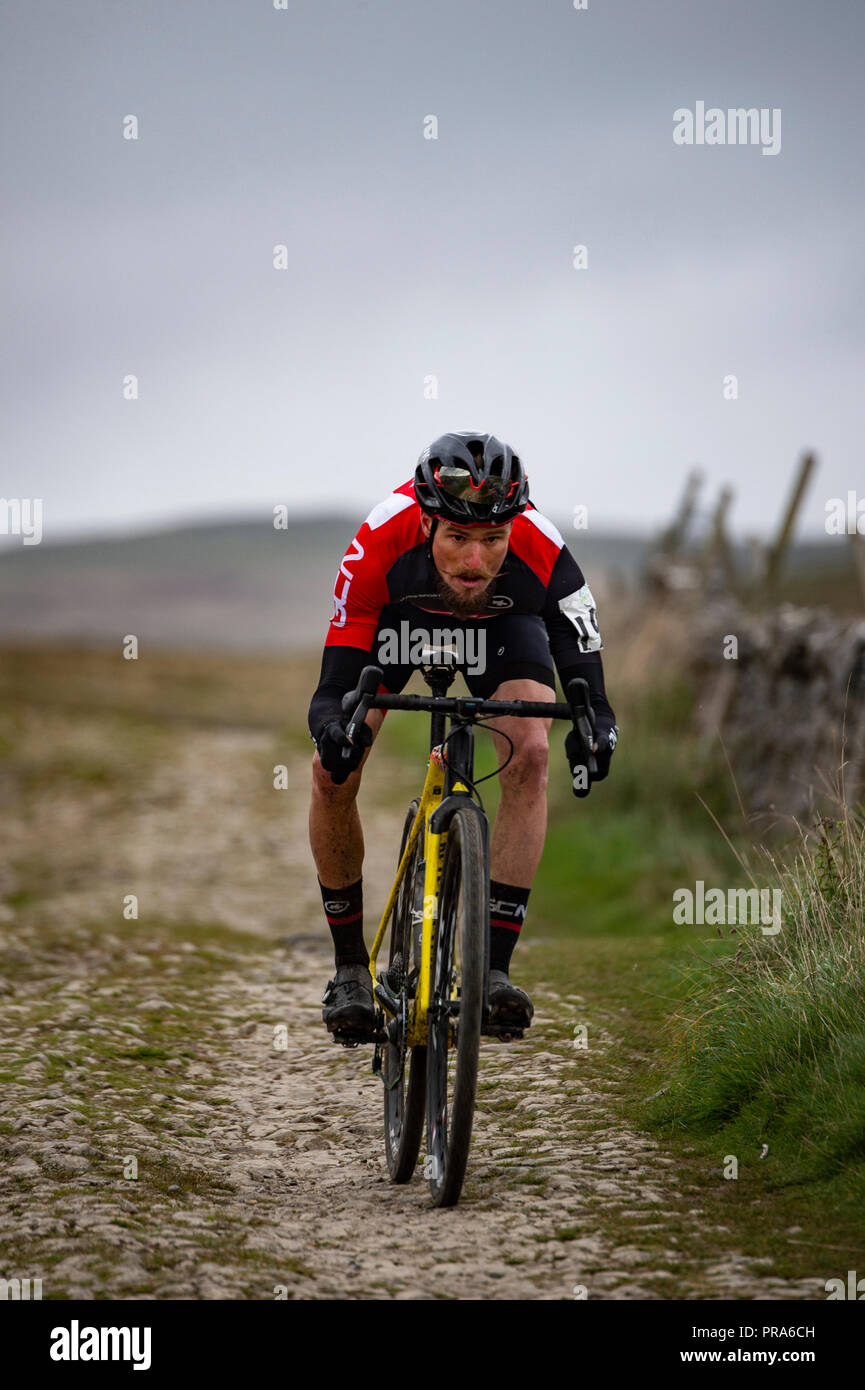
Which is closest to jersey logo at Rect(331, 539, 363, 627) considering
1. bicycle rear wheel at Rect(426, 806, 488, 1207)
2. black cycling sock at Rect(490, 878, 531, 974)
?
bicycle rear wheel at Rect(426, 806, 488, 1207)

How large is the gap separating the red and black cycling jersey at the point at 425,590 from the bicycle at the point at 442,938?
280 mm

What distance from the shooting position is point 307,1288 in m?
3.91

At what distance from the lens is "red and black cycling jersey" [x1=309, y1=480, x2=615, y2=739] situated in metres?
5.23

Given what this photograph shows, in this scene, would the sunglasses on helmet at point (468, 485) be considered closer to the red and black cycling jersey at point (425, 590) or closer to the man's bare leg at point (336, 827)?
the red and black cycling jersey at point (425, 590)

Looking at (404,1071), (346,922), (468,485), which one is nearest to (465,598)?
(468,485)

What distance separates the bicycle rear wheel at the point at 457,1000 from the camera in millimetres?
4289

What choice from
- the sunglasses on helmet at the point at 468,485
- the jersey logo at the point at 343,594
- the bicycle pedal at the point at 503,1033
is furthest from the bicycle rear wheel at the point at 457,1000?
the sunglasses on helmet at the point at 468,485

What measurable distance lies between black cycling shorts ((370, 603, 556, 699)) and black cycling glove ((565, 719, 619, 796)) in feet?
1.50

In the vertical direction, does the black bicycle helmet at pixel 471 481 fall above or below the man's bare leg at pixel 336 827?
above

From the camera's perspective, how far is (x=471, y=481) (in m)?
4.82

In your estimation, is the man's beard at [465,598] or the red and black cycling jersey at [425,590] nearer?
the man's beard at [465,598]

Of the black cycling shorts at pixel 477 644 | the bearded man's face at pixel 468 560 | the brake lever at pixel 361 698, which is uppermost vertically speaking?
the bearded man's face at pixel 468 560

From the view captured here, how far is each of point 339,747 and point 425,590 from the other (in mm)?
→ 777

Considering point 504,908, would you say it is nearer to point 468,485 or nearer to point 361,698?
point 361,698
